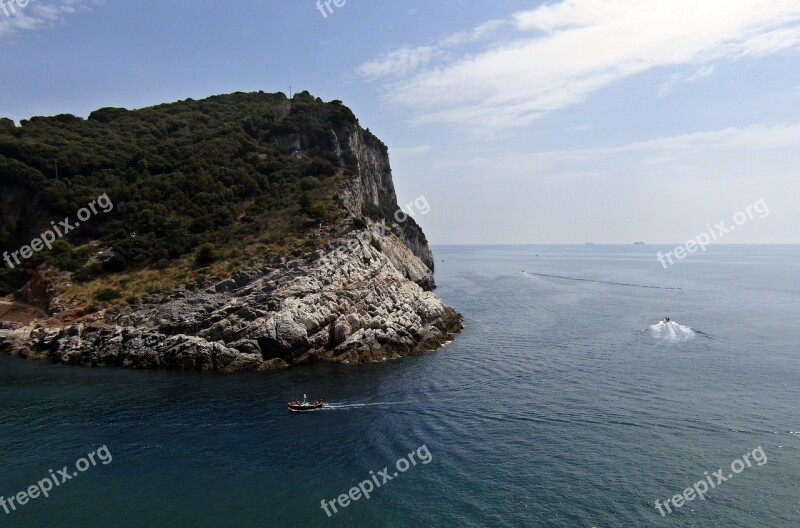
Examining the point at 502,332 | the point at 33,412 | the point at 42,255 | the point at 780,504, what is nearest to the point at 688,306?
the point at 502,332

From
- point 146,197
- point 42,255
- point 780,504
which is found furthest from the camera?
point 146,197

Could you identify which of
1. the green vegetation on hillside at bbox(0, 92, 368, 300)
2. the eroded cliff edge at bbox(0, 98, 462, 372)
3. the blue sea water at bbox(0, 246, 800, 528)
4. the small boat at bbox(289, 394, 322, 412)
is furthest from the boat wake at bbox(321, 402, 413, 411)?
the green vegetation on hillside at bbox(0, 92, 368, 300)

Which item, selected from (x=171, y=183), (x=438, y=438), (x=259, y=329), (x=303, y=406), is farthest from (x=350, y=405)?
(x=171, y=183)

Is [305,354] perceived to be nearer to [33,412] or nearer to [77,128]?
[33,412]

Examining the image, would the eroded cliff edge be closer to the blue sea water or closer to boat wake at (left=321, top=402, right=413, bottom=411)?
the blue sea water

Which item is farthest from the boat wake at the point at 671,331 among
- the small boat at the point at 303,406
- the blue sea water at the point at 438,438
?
the small boat at the point at 303,406

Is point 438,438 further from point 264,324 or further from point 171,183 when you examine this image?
point 171,183

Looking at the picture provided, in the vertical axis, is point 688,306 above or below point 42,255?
below
